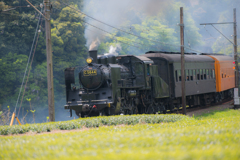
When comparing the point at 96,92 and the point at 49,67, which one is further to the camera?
the point at 96,92

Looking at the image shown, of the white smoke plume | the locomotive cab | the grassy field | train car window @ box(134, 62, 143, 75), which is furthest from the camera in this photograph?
the white smoke plume

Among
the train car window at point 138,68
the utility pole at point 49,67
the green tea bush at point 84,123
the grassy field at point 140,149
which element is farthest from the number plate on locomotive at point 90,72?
the grassy field at point 140,149

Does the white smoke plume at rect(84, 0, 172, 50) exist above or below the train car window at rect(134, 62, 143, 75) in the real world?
above

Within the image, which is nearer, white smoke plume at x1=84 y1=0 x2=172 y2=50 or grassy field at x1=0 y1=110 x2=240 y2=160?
grassy field at x1=0 y1=110 x2=240 y2=160

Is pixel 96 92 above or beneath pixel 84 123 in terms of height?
above

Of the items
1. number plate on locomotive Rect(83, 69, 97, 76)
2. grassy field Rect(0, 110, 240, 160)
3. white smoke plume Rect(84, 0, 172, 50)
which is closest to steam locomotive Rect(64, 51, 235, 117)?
number plate on locomotive Rect(83, 69, 97, 76)

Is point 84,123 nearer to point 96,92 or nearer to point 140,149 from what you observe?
point 96,92

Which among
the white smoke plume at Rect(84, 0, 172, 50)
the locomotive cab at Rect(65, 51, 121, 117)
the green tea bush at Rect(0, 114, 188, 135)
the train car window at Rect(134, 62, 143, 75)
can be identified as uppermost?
the white smoke plume at Rect(84, 0, 172, 50)

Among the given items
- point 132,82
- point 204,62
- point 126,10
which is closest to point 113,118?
point 132,82

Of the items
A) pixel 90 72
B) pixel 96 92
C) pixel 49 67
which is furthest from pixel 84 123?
pixel 90 72

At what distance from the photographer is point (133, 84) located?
17234 millimetres

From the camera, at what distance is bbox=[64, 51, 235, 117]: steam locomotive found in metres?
14.9

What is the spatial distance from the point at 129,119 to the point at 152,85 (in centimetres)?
584

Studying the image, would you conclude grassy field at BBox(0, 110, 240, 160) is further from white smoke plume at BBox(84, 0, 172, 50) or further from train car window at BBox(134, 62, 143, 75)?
white smoke plume at BBox(84, 0, 172, 50)
